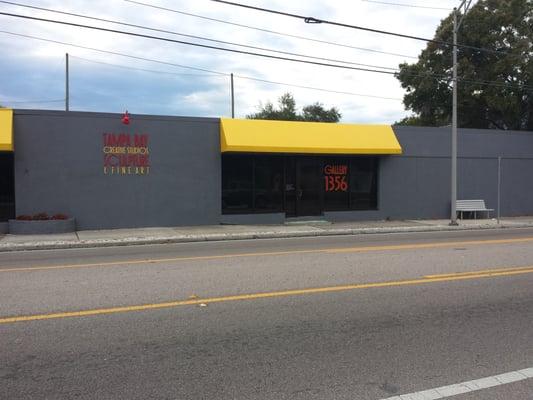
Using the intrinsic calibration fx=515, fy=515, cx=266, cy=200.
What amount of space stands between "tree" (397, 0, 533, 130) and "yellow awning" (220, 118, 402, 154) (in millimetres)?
8803

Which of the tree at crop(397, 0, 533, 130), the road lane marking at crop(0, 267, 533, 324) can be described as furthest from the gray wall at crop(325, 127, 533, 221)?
the road lane marking at crop(0, 267, 533, 324)

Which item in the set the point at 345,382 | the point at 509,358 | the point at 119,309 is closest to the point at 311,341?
the point at 345,382

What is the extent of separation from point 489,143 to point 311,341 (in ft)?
64.3

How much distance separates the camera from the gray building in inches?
636

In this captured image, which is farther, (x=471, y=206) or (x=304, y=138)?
(x=471, y=206)

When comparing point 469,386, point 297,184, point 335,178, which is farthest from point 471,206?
point 469,386

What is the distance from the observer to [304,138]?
60.3ft

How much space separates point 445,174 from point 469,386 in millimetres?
18425

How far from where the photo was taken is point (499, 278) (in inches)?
329

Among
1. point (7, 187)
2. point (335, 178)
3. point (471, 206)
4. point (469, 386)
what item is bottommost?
point (469, 386)

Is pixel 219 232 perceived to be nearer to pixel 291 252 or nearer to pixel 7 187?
pixel 291 252

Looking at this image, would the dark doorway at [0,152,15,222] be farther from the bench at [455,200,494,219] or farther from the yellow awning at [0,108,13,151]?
the bench at [455,200,494,219]

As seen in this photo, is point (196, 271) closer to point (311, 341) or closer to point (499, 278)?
point (311, 341)

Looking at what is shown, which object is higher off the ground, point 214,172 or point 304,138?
point 304,138
